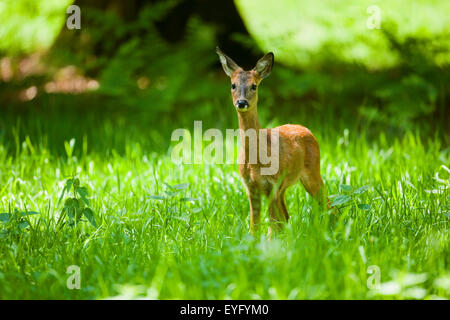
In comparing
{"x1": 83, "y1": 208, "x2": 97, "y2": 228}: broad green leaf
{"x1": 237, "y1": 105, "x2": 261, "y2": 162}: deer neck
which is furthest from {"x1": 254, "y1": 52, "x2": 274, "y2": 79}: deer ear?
{"x1": 83, "y1": 208, "x2": 97, "y2": 228}: broad green leaf

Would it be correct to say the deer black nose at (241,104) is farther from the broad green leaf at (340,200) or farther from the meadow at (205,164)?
the broad green leaf at (340,200)

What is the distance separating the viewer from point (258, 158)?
13.4ft

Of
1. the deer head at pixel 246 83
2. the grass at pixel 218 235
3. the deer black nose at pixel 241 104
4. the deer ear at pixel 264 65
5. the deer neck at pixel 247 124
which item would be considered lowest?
Result: the grass at pixel 218 235

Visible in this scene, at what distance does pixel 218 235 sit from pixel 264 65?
1240 mm

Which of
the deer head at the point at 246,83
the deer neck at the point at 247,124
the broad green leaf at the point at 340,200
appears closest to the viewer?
the broad green leaf at the point at 340,200

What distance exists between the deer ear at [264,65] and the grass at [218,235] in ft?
3.20

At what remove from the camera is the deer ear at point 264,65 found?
4.13 m

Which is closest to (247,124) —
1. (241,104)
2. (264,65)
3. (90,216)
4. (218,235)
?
(241,104)

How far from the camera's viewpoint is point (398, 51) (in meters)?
7.16

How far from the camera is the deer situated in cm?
403

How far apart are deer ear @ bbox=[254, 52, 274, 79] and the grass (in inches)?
38.4

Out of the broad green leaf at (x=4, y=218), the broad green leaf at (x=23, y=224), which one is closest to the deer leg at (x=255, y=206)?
the broad green leaf at (x=23, y=224)

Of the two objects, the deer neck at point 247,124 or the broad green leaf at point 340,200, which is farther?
the deer neck at point 247,124
